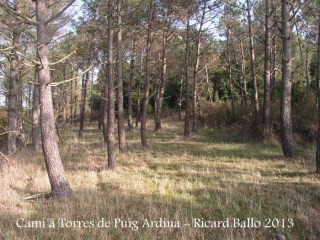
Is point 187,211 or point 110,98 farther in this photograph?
point 110,98

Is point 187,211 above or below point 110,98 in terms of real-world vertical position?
below

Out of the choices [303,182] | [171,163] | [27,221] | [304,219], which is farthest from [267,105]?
[27,221]

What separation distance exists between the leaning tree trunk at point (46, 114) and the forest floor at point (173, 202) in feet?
1.28

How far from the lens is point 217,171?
26.3 feet

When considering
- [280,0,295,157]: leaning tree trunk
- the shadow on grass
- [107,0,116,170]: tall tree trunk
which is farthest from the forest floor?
[280,0,295,157]: leaning tree trunk

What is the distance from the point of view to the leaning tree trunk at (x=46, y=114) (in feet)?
18.5

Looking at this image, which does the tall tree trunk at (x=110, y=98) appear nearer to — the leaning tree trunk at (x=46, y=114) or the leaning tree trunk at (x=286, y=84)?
the leaning tree trunk at (x=46, y=114)

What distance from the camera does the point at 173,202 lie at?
5.60 metres

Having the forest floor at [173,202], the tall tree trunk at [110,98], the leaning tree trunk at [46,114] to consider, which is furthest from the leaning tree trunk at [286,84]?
the leaning tree trunk at [46,114]

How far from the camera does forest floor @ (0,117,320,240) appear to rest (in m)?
4.42

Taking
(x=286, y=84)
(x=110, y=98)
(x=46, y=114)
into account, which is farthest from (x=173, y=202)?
(x=286, y=84)

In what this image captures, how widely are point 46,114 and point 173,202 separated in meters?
2.81

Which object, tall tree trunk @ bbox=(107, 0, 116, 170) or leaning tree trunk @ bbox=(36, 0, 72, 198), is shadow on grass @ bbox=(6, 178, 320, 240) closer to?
leaning tree trunk @ bbox=(36, 0, 72, 198)

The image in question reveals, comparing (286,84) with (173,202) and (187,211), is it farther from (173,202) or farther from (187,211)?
(187,211)
